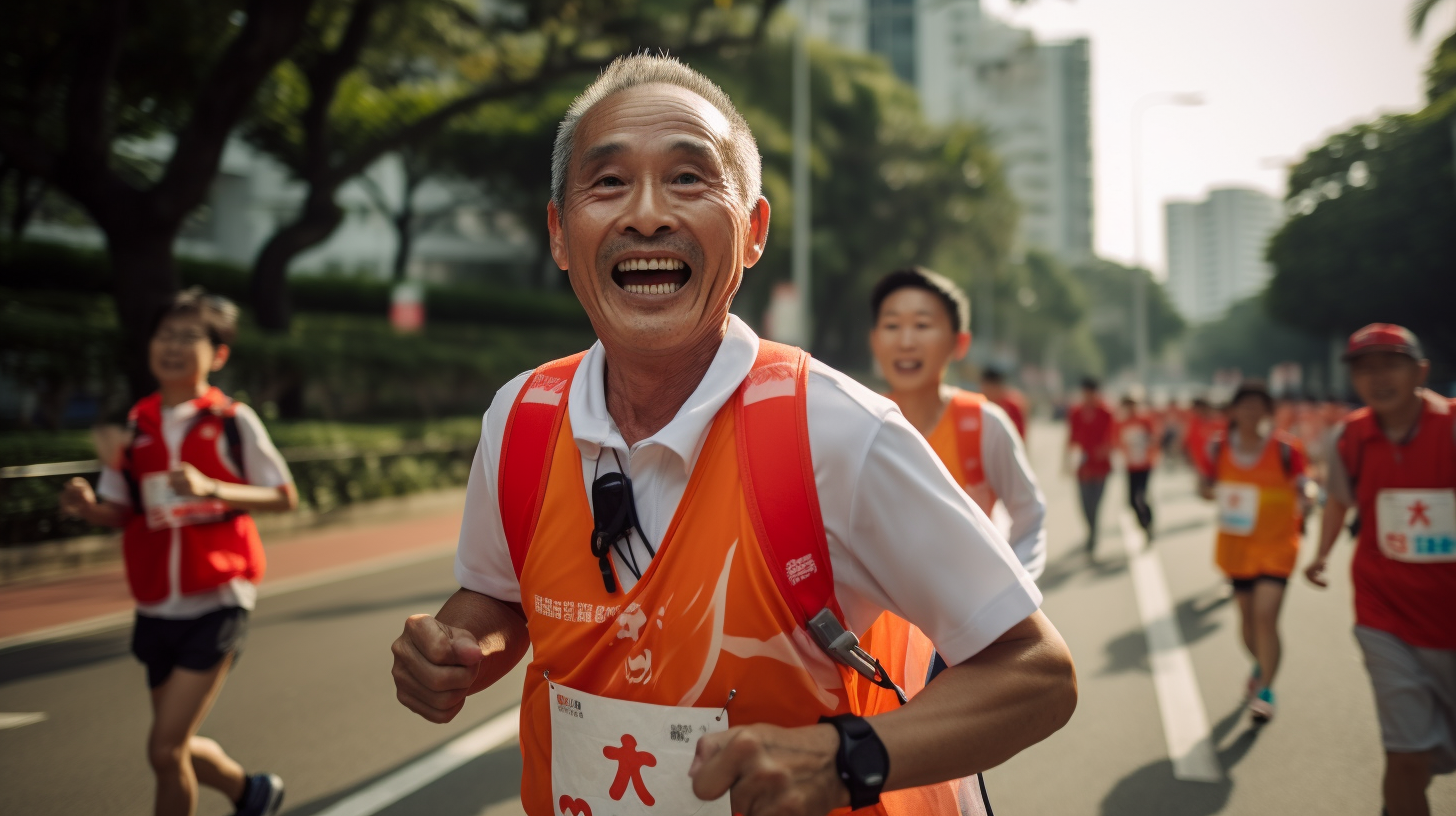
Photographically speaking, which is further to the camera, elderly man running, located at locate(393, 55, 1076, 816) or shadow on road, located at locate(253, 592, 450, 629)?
shadow on road, located at locate(253, 592, 450, 629)

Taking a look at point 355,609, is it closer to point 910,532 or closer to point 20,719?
point 20,719

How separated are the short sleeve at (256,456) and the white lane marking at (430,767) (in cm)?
132

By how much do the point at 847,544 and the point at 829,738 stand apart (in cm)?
28

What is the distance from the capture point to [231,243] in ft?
156

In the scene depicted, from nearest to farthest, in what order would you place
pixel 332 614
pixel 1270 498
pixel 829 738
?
1. pixel 829 738
2. pixel 1270 498
3. pixel 332 614

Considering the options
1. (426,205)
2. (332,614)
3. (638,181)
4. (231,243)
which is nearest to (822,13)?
(426,205)

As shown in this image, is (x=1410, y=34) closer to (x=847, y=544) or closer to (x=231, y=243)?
(x=847, y=544)

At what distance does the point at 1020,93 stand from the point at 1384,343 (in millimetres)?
140756

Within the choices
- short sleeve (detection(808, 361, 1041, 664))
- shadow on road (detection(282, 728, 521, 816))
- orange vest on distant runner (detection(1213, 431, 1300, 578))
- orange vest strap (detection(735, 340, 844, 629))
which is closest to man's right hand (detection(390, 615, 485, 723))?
orange vest strap (detection(735, 340, 844, 629))

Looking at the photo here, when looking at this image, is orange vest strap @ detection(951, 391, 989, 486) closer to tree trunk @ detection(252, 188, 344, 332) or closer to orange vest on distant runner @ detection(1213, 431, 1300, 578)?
orange vest on distant runner @ detection(1213, 431, 1300, 578)

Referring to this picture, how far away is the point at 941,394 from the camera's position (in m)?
4.66

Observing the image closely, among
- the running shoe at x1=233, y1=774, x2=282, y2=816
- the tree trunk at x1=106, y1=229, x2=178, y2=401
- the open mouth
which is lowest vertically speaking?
the running shoe at x1=233, y1=774, x2=282, y2=816

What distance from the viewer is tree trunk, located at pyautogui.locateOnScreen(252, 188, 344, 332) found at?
50.9ft

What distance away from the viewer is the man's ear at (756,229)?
180 cm
